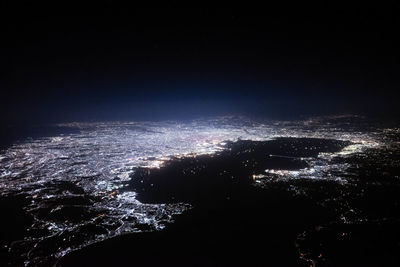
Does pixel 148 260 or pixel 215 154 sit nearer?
pixel 148 260

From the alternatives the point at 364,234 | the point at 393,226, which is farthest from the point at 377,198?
the point at 364,234

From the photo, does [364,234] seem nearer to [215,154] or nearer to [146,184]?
[146,184]

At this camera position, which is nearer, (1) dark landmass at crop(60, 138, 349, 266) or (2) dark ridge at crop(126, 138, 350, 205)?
(1) dark landmass at crop(60, 138, 349, 266)

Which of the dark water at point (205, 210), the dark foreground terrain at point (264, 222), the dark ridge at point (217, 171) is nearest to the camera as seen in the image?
Answer: the dark foreground terrain at point (264, 222)

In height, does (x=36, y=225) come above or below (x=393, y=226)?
below

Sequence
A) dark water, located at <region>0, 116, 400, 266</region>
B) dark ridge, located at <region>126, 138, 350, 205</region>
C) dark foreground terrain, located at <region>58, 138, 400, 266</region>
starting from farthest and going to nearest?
dark ridge, located at <region>126, 138, 350, 205</region>
dark water, located at <region>0, 116, 400, 266</region>
dark foreground terrain, located at <region>58, 138, 400, 266</region>

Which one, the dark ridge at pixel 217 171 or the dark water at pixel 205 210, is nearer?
the dark water at pixel 205 210

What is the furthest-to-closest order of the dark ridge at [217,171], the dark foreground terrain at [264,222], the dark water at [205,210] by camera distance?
the dark ridge at [217,171] < the dark water at [205,210] < the dark foreground terrain at [264,222]
